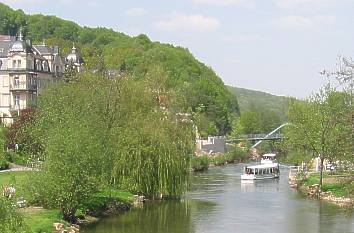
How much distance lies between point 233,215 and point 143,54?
81.3 m

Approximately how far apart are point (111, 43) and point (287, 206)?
10061 centimetres

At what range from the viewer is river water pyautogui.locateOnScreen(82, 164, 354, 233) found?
34.3 metres

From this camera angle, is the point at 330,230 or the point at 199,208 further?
the point at 199,208

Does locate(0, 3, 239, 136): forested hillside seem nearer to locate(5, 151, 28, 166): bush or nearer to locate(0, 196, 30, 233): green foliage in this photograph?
locate(5, 151, 28, 166): bush

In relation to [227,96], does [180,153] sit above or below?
below

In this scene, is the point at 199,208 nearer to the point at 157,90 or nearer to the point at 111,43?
the point at 157,90

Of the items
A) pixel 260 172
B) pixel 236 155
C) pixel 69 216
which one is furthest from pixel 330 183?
pixel 236 155

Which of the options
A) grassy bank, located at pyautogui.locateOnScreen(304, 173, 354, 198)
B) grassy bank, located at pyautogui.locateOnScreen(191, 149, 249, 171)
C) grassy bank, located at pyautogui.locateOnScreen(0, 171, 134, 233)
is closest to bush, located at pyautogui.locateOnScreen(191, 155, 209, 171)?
grassy bank, located at pyautogui.locateOnScreen(191, 149, 249, 171)

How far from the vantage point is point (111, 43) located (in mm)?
139125

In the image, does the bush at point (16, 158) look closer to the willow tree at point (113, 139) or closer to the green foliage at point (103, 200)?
the willow tree at point (113, 139)

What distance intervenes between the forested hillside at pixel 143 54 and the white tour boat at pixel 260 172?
30602mm

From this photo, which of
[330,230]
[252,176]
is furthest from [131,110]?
[252,176]

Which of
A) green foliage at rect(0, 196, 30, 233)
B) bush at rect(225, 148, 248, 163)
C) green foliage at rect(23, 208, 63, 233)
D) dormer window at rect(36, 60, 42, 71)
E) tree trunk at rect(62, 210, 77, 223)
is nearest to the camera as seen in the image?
green foliage at rect(0, 196, 30, 233)

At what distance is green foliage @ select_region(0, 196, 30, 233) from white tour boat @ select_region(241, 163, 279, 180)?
42070 mm
